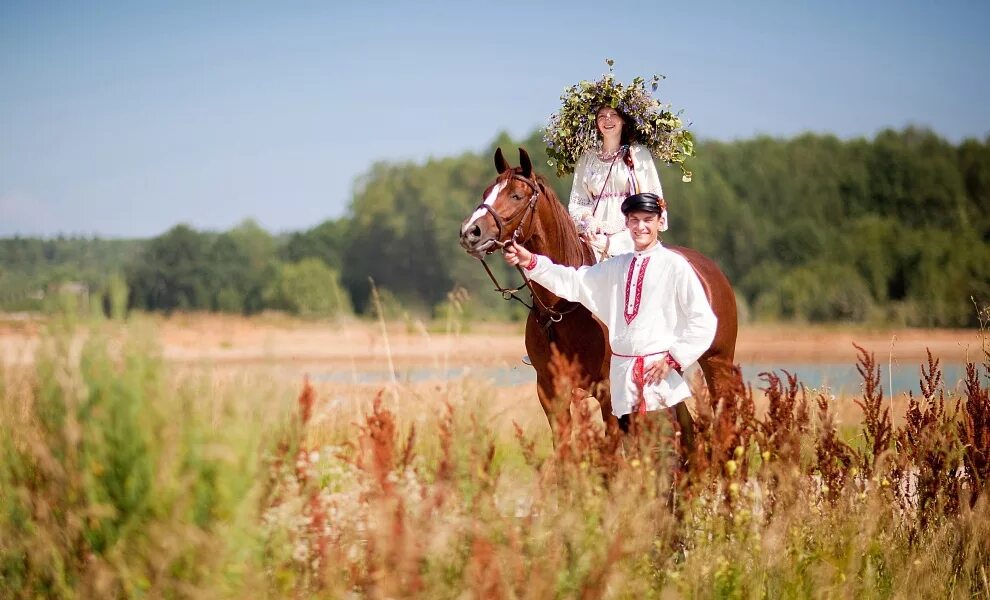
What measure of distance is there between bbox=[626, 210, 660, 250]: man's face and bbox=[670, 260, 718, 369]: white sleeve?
9.4 inches

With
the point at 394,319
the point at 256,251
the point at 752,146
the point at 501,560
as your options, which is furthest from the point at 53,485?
the point at 256,251

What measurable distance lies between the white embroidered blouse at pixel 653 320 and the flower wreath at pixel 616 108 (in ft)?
5.79

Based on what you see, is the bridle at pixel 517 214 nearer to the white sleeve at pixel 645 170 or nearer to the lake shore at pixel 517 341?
the white sleeve at pixel 645 170

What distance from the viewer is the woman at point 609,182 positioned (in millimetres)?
6660

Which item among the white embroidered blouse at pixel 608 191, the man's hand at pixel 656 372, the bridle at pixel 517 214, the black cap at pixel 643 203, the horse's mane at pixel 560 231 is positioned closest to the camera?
the man's hand at pixel 656 372

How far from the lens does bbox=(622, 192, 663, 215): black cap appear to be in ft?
17.5

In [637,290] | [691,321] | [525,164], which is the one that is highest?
[525,164]

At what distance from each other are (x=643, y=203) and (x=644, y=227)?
0.16m

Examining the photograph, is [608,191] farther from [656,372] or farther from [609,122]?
[656,372]

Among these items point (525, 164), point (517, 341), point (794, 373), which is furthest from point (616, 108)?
point (517, 341)

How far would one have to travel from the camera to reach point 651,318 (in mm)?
5316

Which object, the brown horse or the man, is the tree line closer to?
the brown horse

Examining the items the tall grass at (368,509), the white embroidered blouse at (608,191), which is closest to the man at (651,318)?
the tall grass at (368,509)

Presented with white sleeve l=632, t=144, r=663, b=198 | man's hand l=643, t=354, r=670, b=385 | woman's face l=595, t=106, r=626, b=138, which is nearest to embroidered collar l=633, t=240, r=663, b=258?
man's hand l=643, t=354, r=670, b=385
